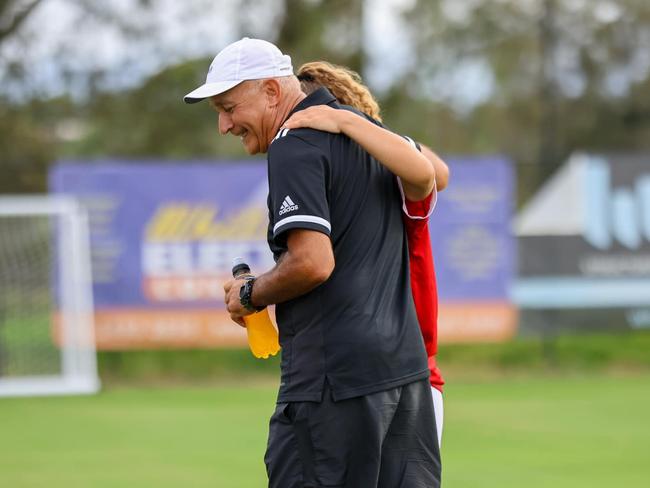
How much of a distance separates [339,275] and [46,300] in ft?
31.6

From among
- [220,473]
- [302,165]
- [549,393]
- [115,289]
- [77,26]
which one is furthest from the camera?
[77,26]

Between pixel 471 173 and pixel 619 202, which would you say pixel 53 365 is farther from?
pixel 619 202

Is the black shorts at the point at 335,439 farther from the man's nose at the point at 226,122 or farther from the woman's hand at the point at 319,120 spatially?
the man's nose at the point at 226,122

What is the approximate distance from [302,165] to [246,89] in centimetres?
38

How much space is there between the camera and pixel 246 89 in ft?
13.0

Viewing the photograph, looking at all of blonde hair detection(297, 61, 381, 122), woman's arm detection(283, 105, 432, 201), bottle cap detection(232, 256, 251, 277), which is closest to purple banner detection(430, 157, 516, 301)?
blonde hair detection(297, 61, 381, 122)

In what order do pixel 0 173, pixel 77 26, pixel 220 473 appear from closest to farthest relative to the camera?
pixel 220 473 < pixel 0 173 < pixel 77 26

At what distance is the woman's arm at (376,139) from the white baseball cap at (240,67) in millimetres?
207

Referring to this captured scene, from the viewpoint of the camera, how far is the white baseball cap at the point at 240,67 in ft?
12.9

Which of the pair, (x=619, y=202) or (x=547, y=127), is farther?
(x=547, y=127)

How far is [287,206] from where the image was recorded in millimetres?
3752

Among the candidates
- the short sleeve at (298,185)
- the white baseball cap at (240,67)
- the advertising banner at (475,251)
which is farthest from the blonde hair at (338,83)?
the advertising banner at (475,251)

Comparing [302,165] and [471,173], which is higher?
[471,173]

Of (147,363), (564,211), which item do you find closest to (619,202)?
(564,211)
